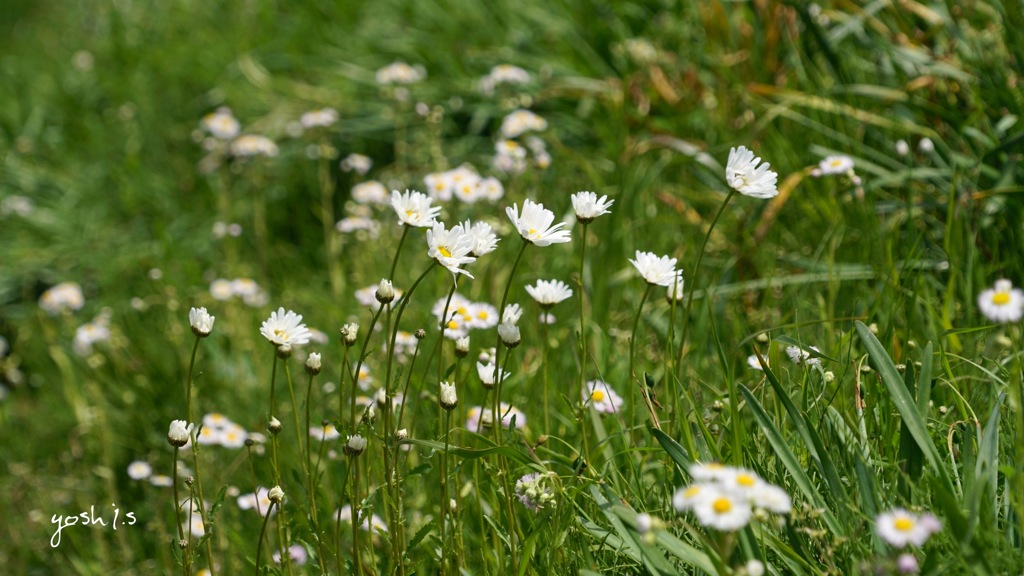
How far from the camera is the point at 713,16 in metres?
3.94

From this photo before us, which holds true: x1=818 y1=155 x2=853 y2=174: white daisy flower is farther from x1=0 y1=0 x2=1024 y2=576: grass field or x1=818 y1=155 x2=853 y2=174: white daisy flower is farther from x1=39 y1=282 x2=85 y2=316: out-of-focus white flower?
x1=39 y1=282 x2=85 y2=316: out-of-focus white flower

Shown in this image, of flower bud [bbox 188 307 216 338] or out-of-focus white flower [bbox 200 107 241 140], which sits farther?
out-of-focus white flower [bbox 200 107 241 140]

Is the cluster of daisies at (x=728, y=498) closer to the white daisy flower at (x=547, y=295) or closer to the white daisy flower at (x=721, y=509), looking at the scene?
the white daisy flower at (x=721, y=509)

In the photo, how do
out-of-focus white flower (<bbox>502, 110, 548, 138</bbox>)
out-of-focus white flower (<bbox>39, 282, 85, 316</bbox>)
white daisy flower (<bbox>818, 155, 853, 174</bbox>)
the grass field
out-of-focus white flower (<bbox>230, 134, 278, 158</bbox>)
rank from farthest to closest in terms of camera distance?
out-of-focus white flower (<bbox>230, 134, 278, 158</bbox>) → out-of-focus white flower (<bbox>39, 282, 85, 316</bbox>) → out-of-focus white flower (<bbox>502, 110, 548, 138</bbox>) → white daisy flower (<bbox>818, 155, 853, 174</bbox>) → the grass field

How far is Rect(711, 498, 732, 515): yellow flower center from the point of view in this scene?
108cm

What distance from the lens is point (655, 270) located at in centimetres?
165

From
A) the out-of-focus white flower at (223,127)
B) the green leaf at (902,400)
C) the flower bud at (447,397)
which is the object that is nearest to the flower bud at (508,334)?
Result: the flower bud at (447,397)

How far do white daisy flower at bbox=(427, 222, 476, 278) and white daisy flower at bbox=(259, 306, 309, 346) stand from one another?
27 cm

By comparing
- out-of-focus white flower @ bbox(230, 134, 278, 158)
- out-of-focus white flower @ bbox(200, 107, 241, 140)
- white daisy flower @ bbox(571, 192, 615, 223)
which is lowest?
white daisy flower @ bbox(571, 192, 615, 223)

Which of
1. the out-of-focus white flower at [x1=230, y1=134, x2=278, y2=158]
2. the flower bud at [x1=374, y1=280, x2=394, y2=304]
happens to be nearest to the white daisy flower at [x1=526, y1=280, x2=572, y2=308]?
the flower bud at [x1=374, y1=280, x2=394, y2=304]

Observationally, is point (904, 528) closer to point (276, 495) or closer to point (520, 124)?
point (276, 495)

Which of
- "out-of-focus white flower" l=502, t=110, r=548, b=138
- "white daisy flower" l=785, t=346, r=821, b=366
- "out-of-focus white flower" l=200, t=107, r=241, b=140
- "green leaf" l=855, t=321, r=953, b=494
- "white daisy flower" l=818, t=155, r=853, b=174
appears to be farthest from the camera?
"out-of-focus white flower" l=200, t=107, r=241, b=140

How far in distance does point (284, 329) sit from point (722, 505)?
0.84 meters

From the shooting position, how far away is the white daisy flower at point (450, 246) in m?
1.50
